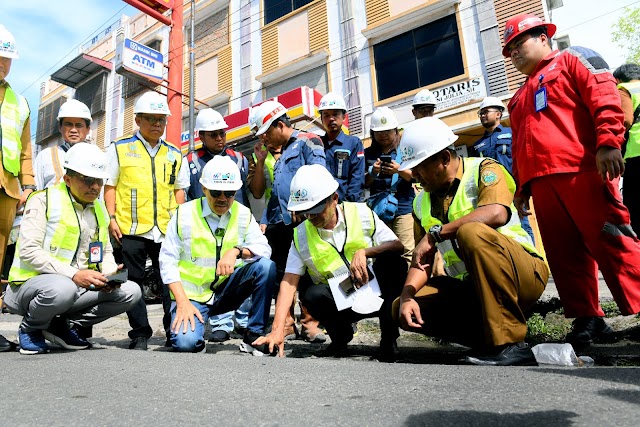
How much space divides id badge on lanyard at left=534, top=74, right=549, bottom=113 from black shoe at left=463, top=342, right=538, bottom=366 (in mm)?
1282

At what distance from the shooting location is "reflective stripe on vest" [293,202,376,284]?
2701 mm

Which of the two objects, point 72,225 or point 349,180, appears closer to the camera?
point 72,225

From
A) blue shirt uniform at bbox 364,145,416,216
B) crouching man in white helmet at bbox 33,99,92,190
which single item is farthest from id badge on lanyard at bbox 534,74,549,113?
crouching man in white helmet at bbox 33,99,92,190

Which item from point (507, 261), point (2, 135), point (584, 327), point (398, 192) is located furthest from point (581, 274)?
point (2, 135)

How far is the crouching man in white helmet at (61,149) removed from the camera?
3.77 m

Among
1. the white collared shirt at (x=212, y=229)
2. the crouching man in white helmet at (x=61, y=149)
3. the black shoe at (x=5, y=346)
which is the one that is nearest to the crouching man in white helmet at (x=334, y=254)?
the white collared shirt at (x=212, y=229)

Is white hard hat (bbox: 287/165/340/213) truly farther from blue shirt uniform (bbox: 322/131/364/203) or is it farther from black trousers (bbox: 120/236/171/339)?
black trousers (bbox: 120/236/171/339)

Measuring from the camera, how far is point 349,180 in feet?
12.6

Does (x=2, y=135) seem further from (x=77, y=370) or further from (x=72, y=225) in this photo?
(x=77, y=370)

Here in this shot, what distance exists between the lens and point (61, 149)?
12.4 feet

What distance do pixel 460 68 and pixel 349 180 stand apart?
759 cm

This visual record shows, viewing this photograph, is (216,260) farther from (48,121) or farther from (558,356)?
(48,121)

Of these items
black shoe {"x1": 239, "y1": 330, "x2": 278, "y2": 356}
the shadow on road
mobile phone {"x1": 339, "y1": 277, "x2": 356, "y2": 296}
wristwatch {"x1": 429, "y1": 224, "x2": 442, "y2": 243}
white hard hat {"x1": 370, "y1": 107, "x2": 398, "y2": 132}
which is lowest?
the shadow on road

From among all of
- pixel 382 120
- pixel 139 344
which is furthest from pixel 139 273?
pixel 382 120
